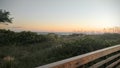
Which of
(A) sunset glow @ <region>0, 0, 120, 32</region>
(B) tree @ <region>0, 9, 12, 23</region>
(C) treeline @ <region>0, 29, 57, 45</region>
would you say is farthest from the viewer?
(B) tree @ <region>0, 9, 12, 23</region>

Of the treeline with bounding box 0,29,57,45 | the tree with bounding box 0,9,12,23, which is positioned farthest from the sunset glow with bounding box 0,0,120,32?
the tree with bounding box 0,9,12,23

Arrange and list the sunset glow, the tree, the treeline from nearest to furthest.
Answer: the sunset glow < the treeline < the tree

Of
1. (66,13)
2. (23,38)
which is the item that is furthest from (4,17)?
(66,13)

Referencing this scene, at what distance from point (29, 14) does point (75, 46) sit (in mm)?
13615

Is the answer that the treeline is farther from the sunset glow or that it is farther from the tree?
the tree

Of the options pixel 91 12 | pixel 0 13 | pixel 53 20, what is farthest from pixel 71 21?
pixel 0 13

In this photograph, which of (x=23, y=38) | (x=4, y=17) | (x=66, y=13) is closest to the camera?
(x=66, y=13)

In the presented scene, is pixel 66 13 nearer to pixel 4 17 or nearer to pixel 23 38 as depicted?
pixel 23 38

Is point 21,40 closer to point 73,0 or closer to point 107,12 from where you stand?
point 73,0

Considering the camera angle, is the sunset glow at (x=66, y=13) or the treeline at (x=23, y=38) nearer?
the sunset glow at (x=66, y=13)

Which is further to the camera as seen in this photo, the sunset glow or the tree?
the tree

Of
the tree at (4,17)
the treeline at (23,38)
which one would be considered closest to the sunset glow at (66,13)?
the treeline at (23,38)

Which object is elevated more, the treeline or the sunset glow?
the sunset glow

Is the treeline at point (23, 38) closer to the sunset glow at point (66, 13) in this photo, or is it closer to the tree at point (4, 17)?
the sunset glow at point (66, 13)
